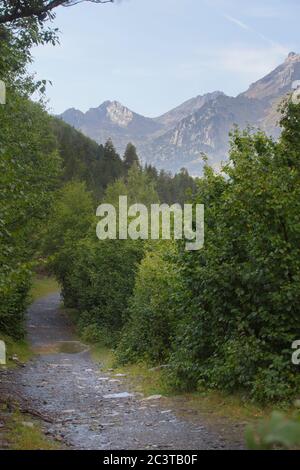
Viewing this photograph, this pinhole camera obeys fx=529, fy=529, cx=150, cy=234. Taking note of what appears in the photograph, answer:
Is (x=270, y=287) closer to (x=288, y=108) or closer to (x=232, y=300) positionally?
(x=232, y=300)

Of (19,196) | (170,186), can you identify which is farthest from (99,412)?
(170,186)

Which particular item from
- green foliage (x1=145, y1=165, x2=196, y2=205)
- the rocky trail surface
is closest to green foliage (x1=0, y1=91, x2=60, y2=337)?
the rocky trail surface

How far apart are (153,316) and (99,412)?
7.57 m

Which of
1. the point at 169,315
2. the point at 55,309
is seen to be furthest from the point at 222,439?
the point at 55,309

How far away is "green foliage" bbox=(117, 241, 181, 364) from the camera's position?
687 inches

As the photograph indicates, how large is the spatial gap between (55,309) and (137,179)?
134 feet

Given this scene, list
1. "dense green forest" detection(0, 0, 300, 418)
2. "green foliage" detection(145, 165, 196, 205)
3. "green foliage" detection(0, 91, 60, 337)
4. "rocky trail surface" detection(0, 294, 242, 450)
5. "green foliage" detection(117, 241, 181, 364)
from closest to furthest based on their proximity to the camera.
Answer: "rocky trail surface" detection(0, 294, 242, 450) < "green foliage" detection(0, 91, 60, 337) < "dense green forest" detection(0, 0, 300, 418) < "green foliage" detection(117, 241, 181, 364) < "green foliage" detection(145, 165, 196, 205)

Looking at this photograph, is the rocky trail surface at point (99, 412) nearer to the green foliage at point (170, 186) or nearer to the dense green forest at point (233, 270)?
the dense green forest at point (233, 270)

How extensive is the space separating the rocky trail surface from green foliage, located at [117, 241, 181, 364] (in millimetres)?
1490

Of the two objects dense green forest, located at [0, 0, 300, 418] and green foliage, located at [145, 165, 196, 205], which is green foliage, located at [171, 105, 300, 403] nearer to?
dense green forest, located at [0, 0, 300, 418]

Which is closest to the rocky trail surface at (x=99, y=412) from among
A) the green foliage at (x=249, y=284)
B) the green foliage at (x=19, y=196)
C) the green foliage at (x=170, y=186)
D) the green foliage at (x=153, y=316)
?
the green foliage at (x=249, y=284)

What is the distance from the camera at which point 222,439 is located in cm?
808

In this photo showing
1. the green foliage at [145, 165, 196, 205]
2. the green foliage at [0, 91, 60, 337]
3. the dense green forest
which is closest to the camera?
the green foliage at [0, 91, 60, 337]

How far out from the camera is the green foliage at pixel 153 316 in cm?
1744
